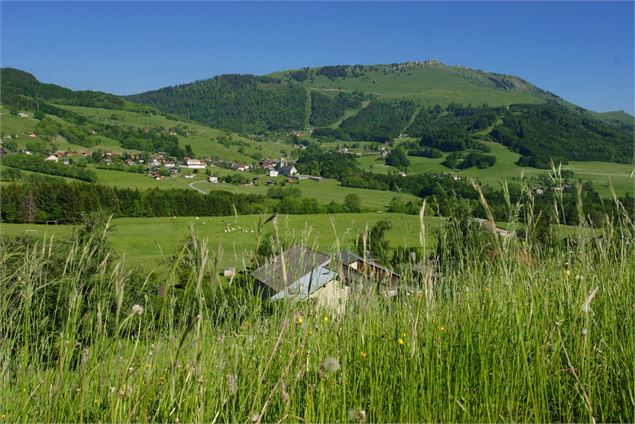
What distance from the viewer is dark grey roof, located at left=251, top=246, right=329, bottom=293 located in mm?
2558

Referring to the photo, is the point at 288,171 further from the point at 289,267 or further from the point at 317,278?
the point at 289,267

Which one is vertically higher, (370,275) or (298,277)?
(298,277)

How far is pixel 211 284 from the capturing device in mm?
1469

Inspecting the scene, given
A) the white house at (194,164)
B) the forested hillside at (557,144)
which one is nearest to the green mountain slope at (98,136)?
A: the white house at (194,164)

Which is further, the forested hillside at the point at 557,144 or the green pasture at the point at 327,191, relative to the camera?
the forested hillside at the point at 557,144

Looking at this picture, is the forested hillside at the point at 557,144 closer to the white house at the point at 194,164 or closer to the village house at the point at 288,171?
the village house at the point at 288,171

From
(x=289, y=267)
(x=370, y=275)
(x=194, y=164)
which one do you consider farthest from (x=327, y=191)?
(x=289, y=267)

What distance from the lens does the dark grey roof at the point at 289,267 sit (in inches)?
101

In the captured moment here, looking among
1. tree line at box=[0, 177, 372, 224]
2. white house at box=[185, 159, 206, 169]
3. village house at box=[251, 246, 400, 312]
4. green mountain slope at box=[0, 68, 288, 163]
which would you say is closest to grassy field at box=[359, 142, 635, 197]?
green mountain slope at box=[0, 68, 288, 163]

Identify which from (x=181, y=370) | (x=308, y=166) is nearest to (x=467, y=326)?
(x=181, y=370)

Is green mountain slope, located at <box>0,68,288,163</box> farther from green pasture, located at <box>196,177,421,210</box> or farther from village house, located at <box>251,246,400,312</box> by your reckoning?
village house, located at <box>251,246,400,312</box>

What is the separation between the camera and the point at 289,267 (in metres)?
2.50

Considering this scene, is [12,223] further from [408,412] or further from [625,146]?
[625,146]

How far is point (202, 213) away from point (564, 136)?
151 m
